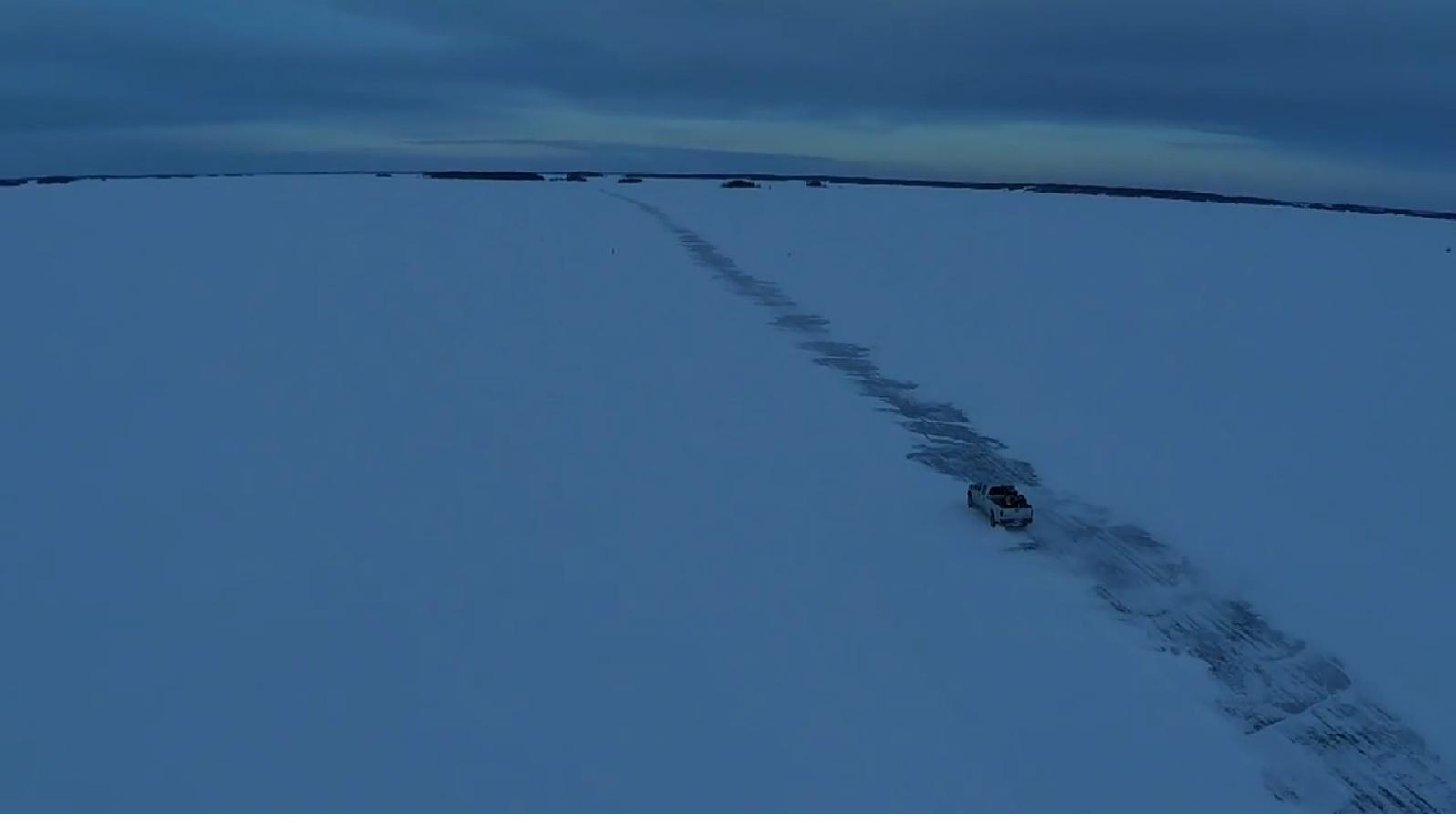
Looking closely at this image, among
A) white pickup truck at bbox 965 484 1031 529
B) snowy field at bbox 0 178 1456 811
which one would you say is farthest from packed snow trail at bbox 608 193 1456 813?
white pickup truck at bbox 965 484 1031 529

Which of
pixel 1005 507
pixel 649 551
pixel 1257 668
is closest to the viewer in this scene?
pixel 1257 668

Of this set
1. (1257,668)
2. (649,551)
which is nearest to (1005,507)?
(1257,668)

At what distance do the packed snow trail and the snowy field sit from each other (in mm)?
190

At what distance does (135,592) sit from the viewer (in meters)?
13.2

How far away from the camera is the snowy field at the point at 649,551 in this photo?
1015cm

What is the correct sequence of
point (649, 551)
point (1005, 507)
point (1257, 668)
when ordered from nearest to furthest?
1. point (1257, 668)
2. point (649, 551)
3. point (1005, 507)

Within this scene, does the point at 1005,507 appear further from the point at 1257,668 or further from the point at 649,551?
the point at 649,551

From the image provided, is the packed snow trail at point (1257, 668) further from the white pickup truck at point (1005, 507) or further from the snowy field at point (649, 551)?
the white pickup truck at point (1005, 507)

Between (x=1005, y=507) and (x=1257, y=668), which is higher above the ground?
(x=1005, y=507)

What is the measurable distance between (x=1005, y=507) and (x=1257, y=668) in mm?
4758

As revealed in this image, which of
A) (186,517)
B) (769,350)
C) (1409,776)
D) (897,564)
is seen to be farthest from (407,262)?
(1409,776)

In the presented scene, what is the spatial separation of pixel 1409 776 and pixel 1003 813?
14.1 feet

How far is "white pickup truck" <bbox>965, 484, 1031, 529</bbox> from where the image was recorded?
16.5 meters

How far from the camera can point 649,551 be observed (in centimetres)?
1541
